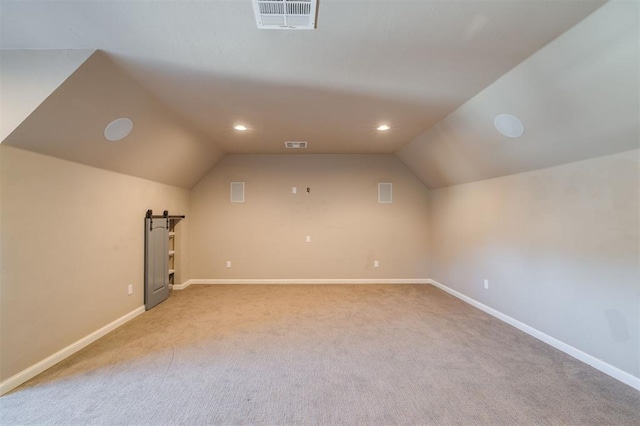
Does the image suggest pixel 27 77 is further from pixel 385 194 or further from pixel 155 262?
pixel 385 194

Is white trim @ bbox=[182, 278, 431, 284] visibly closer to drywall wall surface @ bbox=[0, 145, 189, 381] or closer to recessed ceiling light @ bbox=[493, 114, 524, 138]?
drywall wall surface @ bbox=[0, 145, 189, 381]

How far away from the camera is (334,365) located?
2.49 m

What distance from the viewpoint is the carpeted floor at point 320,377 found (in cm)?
187

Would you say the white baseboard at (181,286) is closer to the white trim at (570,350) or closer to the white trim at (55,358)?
the white trim at (55,358)

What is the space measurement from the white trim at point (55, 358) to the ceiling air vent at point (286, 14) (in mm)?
3333

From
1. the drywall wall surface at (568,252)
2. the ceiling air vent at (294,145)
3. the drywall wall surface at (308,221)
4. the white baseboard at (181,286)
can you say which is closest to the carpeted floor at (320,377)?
the drywall wall surface at (568,252)

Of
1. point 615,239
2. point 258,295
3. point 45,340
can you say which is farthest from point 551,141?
point 45,340

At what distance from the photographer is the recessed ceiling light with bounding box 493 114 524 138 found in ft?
8.96

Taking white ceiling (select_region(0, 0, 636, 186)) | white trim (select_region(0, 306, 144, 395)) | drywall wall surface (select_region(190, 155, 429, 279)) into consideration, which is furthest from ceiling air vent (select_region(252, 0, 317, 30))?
drywall wall surface (select_region(190, 155, 429, 279))

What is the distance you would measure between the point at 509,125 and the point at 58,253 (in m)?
4.74

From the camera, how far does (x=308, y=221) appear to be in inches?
215

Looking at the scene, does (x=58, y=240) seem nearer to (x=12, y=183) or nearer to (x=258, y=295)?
(x=12, y=183)

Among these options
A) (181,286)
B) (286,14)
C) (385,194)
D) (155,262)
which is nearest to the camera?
(286,14)

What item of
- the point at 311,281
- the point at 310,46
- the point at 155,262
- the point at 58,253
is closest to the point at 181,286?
the point at 155,262
